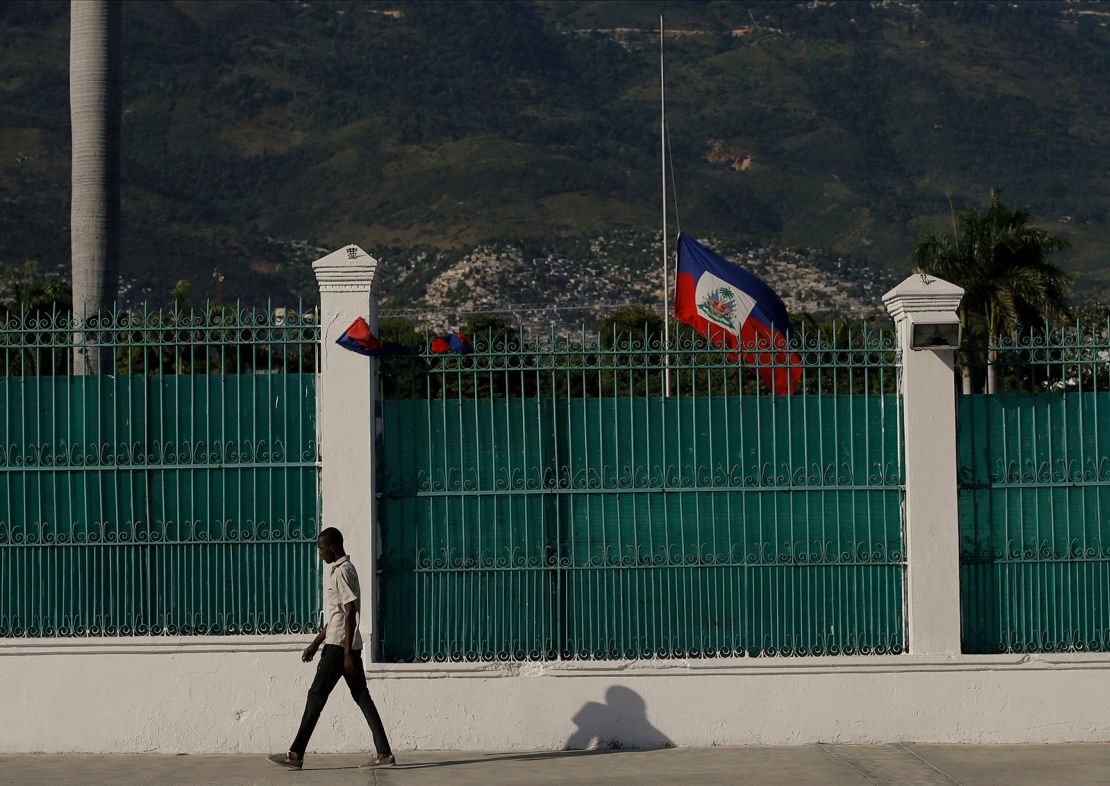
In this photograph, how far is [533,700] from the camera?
29.4ft

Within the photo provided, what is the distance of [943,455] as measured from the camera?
9117 millimetres

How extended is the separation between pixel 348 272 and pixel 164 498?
1.81 metres

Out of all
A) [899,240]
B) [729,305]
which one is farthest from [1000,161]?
[729,305]

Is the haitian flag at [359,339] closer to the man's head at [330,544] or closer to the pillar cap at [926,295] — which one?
the man's head at [330,544]

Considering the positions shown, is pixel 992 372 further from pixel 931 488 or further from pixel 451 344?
pixel 451 344

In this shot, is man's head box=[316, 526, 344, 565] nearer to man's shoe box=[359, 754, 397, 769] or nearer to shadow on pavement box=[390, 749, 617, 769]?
man's shoe box=[359, 754, 397, 769]

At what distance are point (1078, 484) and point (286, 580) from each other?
4.98m

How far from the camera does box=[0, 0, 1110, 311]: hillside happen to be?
89.3 meters

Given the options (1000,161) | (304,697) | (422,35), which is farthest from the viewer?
(422,35)

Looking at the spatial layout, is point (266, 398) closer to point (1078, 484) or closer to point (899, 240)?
point (1078, 484)

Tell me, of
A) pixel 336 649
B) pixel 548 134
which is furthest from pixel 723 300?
pixel 548 134

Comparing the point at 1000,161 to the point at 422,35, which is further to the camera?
the point at 422,35

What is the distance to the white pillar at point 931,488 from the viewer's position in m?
9.09

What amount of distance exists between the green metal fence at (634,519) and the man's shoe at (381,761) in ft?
2.63
